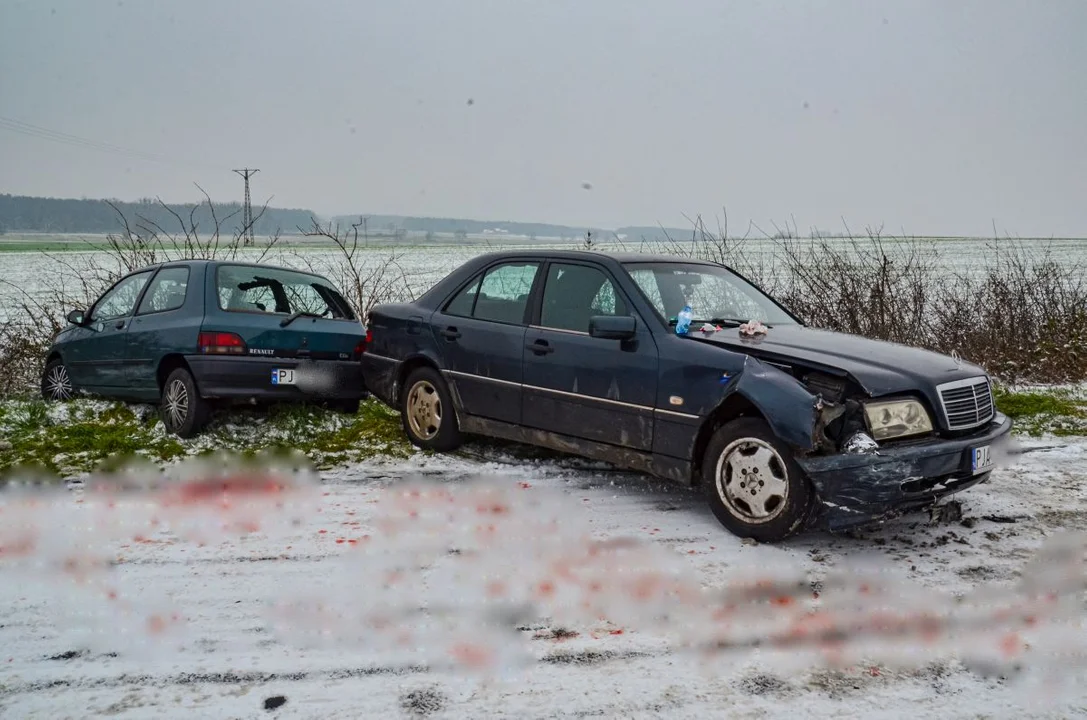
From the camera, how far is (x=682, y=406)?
509 centimetres

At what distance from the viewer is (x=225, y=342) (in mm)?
7102

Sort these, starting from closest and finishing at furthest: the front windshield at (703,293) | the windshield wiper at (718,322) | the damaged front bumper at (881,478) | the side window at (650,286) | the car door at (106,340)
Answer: the damaged front bumper at (881,478) < the windshield wiper at (718,322) < the side window at (650,286) < the front windshield at (703,293) < the car door at (106,340)

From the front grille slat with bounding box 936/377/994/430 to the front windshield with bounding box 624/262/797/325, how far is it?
1.39 metres

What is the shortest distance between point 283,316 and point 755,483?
443cm

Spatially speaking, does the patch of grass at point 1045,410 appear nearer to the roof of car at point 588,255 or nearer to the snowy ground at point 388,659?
the snowy ground at point 388,659

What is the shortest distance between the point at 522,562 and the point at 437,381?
2598mm

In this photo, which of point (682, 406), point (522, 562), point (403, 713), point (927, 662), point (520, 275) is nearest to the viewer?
point (403, 713)

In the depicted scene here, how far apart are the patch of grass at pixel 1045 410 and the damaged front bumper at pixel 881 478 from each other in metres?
3.65

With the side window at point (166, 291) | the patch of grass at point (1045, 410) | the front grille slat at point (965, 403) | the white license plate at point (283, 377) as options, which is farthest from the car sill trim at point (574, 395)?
the patch of grass at point (1045, 410)

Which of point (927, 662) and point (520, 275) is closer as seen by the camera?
point (927, 662)

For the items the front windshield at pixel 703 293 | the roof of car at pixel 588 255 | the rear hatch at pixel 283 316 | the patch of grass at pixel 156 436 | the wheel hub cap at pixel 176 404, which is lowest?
the patch of grass at pixel 156 436

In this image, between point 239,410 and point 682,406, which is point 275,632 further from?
point 239,410

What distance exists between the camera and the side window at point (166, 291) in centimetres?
761

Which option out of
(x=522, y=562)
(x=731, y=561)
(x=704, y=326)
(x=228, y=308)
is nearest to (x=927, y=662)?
(x=731, y=561)
